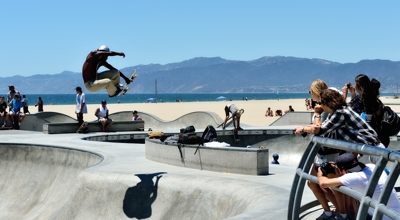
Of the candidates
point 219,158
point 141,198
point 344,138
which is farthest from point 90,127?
point 344,138

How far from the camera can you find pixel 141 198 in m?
10.1

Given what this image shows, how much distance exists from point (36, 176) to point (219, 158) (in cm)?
614

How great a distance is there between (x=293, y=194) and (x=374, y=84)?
6.94 feet

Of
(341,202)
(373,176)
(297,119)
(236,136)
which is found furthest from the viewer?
(297,119)

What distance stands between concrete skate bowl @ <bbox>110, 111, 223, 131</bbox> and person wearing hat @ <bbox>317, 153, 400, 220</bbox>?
19850 millimetres

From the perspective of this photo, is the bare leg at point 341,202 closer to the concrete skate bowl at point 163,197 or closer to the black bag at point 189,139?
the concrete skate bowl at point 163,197

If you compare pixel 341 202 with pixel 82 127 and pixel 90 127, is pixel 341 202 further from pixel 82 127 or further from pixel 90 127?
pixel 90 127

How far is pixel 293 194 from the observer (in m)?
5.61

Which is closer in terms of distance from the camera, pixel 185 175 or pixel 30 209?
pixel 185 175

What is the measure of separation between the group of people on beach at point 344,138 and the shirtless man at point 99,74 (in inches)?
175

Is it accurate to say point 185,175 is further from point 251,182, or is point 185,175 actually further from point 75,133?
point 75,133

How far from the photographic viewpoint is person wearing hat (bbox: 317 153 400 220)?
477cm

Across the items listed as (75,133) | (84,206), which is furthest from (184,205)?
(75,133)

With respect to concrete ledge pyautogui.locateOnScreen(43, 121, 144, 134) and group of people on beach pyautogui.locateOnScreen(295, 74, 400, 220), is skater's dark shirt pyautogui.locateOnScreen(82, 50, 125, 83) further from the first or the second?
concrete ledge pyautogui.locateOnScreen(43, 121, 144, 134)
